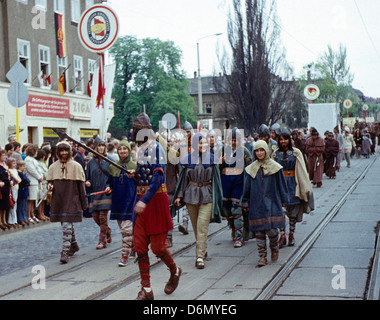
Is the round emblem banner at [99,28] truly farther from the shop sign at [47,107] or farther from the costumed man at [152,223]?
the shop sign at [47,107]

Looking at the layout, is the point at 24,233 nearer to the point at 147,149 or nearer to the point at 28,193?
the point at 28,193

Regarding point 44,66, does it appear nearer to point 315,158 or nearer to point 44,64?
point 44,64

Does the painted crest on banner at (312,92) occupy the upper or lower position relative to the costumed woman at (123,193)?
upper

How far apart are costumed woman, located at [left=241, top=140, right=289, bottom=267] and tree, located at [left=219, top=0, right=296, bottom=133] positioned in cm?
3288

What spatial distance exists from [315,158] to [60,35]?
14.6 meters

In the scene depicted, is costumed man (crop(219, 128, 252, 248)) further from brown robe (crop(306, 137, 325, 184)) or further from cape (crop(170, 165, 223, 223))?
brown robe (crop(306, 137, 325, 184))

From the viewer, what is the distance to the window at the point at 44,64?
27625 mm

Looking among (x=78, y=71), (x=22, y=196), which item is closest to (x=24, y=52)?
(x=78, y=71)

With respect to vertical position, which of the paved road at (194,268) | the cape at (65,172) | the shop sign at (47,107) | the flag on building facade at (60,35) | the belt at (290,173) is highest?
the flag on building facade at (60,35)

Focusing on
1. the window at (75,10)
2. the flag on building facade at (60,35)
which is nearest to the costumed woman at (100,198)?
the flag on building facade at (60,35)

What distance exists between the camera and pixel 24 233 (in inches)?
469

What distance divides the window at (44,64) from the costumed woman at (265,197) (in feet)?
68.9
